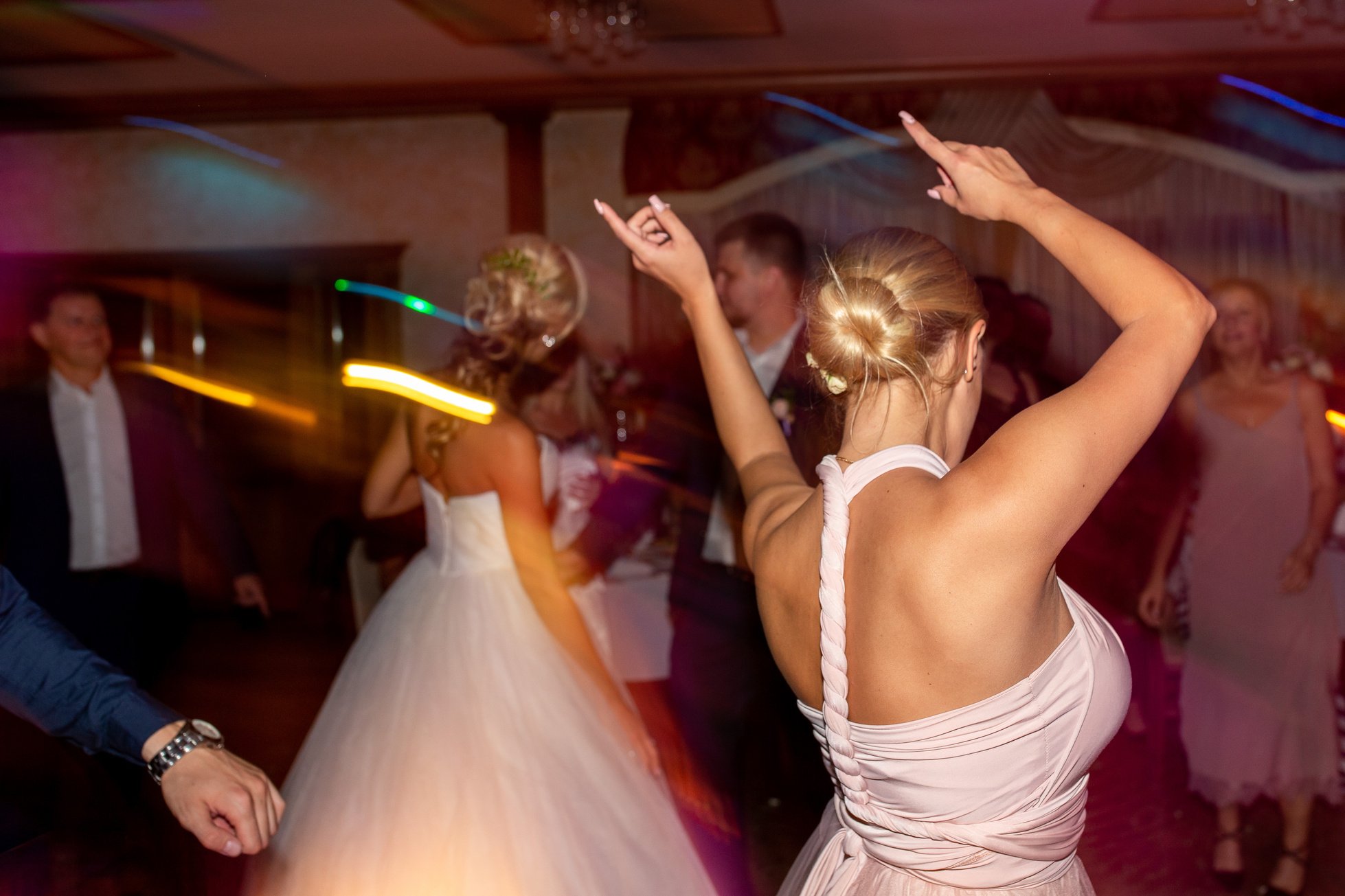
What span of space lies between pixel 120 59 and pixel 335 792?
5319 millimetres

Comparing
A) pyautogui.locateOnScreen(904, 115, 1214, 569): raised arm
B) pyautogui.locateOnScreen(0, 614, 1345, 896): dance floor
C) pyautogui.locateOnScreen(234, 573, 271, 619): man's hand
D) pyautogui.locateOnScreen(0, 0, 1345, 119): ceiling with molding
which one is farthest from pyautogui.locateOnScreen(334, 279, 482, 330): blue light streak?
pyautogui.locateOnScreen(904, 115, 1214, 569): raised arm

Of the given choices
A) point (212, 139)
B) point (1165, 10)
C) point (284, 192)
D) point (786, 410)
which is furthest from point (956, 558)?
point (212, 139)

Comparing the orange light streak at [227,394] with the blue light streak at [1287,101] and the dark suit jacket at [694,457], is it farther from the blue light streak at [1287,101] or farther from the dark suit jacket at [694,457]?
the blue light streak at [1287,101]

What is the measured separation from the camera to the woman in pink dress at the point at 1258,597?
9.87 feet

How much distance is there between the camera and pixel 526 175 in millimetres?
6672

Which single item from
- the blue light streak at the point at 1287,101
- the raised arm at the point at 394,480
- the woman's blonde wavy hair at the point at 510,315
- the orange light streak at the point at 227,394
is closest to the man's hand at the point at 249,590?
the raised arm at the point at 394,480

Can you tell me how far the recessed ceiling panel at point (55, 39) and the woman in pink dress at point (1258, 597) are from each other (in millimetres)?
5353

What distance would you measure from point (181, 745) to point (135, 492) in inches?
89.7

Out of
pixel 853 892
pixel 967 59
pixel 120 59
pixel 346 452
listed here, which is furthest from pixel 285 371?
pixel 853 892

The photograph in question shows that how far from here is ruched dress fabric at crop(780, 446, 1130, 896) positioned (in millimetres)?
1077

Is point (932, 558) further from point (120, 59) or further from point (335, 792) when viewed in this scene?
point (120, 59)

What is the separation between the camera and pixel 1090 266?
104 cm

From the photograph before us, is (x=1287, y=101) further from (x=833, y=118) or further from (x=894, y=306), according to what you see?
(x=894, y=306)

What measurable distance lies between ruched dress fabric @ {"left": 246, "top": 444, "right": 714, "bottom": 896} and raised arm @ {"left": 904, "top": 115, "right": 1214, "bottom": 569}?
1298 mm
